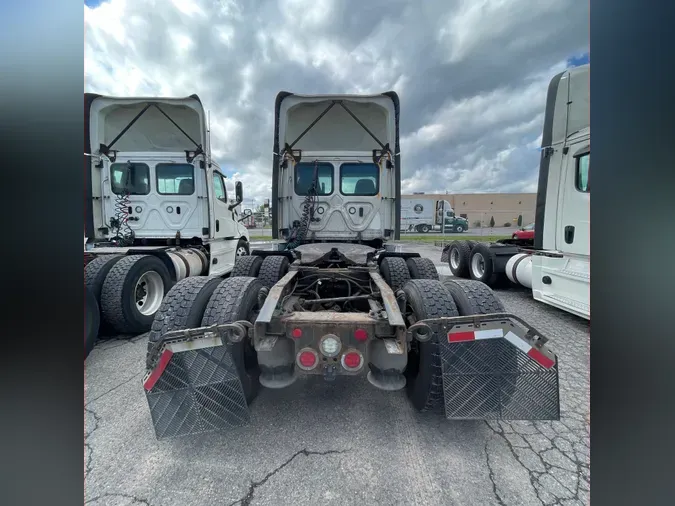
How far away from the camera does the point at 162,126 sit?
243 inches

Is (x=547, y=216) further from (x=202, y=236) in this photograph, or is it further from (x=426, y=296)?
(x=202, y=236)

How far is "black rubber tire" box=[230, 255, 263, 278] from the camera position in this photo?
4293mm

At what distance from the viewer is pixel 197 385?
1.81 meters

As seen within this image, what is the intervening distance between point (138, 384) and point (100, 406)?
0.35 m

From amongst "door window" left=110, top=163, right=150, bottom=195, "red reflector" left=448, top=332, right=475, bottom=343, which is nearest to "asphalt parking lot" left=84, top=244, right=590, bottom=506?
"red reflector" left=448, top=332, right=475, bottom=343

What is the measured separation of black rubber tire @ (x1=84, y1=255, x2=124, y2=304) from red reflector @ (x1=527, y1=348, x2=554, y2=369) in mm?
5111

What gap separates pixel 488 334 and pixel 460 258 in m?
7.03

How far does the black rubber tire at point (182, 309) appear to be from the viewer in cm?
216

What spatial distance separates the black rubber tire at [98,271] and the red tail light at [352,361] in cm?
396

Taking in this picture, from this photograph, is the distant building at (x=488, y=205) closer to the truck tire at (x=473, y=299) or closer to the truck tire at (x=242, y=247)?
the truck tire at (x=242, y=247)

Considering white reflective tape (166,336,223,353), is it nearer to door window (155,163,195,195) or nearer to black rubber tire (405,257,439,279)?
black rubber tire (405,257,439,279)

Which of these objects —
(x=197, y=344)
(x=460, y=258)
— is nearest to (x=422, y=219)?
(x=460, y=258)
